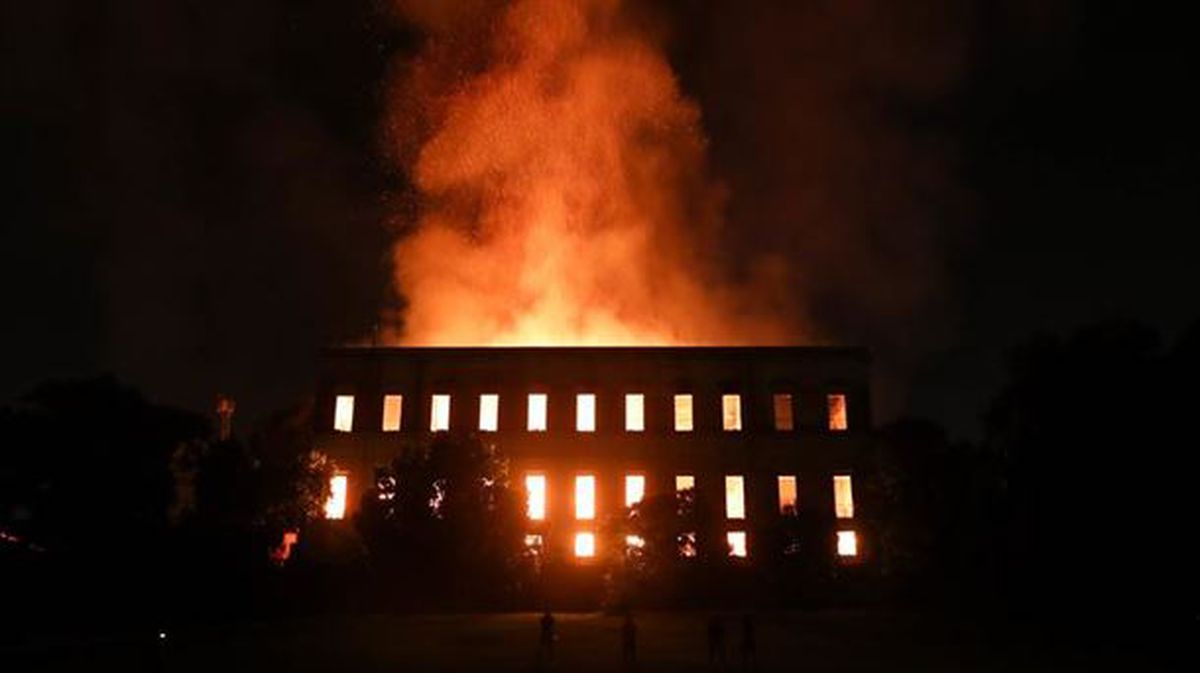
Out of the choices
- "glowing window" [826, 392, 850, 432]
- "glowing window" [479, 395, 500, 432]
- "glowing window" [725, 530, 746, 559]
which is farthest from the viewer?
"glowing window" [479, 395, 500, 432]

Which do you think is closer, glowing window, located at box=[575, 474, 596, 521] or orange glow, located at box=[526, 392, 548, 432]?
glowing window, located at box=[575, 474, 596, 521]

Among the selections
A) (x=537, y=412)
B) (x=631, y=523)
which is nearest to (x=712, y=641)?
(x=631, y=523)

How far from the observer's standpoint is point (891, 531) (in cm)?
4122

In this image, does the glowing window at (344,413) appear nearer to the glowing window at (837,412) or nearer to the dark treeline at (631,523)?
the dark treeline at (631,523)

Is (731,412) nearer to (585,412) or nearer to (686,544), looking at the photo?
(585,412)

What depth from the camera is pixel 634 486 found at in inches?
2039

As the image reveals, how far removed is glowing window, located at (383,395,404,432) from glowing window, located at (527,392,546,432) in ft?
22.3

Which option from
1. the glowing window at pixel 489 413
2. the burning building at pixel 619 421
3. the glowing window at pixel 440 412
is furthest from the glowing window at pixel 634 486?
the glowing window at pixel 440 412

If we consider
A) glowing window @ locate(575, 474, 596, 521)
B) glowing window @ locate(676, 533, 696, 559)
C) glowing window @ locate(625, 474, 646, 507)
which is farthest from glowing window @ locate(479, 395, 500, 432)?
glowing window @ locate(676, 533, 696, 559)

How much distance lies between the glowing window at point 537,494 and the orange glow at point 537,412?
8.17 ft

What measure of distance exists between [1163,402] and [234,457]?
1314 inches

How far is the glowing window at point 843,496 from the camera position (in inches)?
2012

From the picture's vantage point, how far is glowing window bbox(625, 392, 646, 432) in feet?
173

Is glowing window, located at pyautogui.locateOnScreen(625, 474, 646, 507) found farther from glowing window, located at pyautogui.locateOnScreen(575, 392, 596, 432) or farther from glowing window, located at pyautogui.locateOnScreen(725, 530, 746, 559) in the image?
glowing window, located at pyautogui.locateOnScreen(725, 530, 746, 559)
